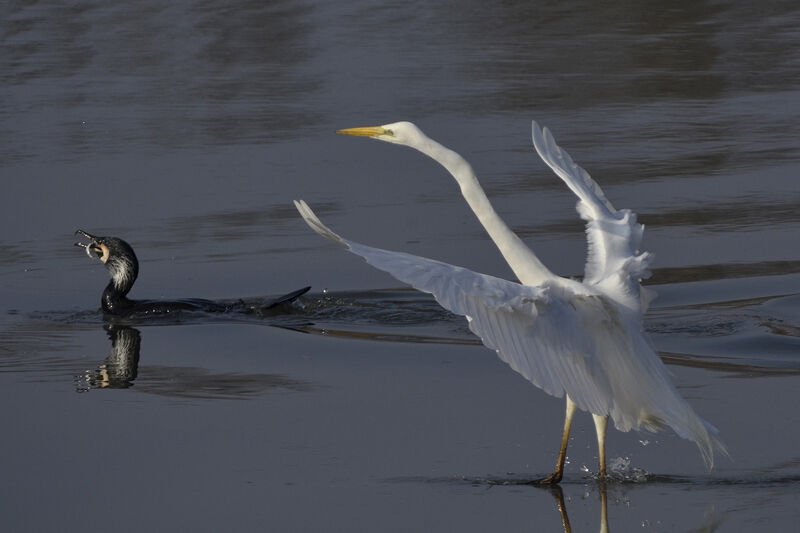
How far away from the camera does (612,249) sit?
6797 millimetres

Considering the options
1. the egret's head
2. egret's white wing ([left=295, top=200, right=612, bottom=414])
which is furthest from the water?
the egret's head

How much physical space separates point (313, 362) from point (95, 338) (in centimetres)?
169

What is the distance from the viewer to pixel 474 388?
26.3 ft

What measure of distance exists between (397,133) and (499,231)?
0.84m

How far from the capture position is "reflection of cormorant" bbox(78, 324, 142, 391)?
8.32 m

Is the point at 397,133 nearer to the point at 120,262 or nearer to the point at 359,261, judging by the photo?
the point at 120,262

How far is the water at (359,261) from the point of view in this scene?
6582 mm

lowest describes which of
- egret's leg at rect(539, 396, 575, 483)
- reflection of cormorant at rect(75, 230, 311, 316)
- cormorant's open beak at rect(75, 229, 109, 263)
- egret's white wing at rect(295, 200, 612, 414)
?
egret's leg at rect(539, 396, 575, 483)

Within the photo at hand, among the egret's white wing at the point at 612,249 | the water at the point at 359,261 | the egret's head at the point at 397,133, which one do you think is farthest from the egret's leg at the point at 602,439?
the egret's head at the point at 397,133

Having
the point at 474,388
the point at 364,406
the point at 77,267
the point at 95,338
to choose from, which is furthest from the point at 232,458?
the point at 77,267

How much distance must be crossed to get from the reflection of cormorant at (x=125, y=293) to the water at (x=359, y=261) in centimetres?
11

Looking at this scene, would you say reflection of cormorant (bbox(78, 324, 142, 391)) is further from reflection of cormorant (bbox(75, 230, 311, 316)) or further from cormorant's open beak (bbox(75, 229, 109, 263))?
cormorant's open beak (bbox(75, 229, 109, 263))

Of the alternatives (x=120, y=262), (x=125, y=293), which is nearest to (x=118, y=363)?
(x=125, y=293)

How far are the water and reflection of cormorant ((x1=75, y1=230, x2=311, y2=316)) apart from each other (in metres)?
0.11
